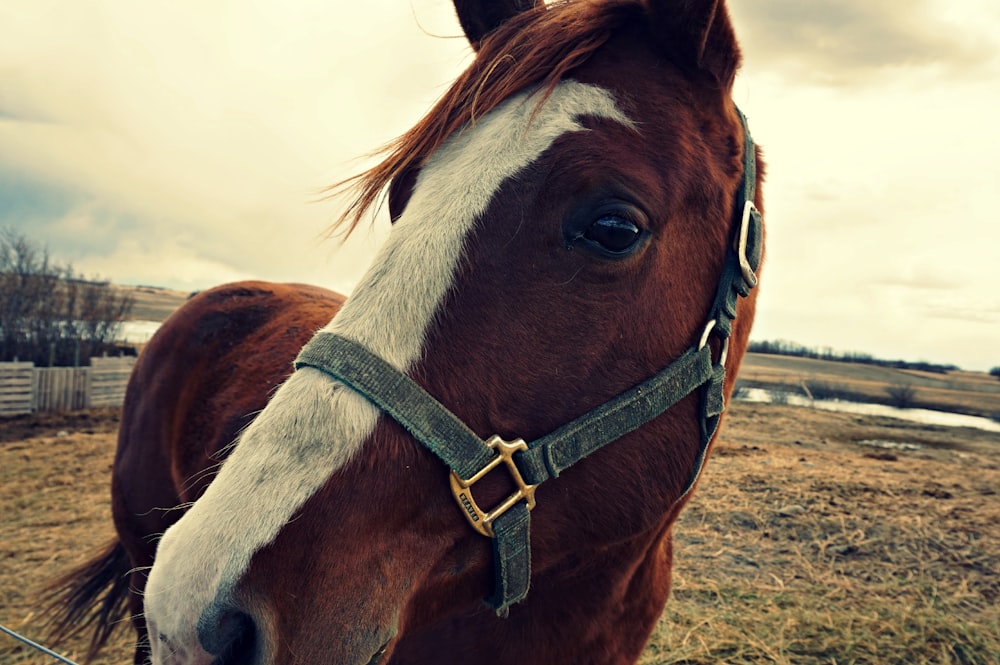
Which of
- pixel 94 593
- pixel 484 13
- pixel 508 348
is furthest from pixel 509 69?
pixel 94 593

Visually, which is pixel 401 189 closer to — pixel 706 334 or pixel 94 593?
pixel 706 334

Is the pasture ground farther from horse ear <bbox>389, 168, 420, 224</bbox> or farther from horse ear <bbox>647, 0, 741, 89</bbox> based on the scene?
horse ear <bbox>647, 0, 741, 89</bbox>

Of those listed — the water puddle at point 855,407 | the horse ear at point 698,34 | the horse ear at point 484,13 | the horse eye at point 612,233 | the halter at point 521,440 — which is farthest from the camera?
the water puddle at point 855,407

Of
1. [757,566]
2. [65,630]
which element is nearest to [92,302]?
[65,630]

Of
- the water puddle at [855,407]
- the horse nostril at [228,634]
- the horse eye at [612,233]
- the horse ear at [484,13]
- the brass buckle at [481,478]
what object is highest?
the horse ear at [484,13]

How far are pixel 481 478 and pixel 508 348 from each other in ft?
0.92

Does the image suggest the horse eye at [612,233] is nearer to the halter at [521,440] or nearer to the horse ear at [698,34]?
the halter at [521,440]

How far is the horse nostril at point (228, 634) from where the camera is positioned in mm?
982

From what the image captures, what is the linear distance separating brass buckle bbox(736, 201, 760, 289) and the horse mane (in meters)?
0.57

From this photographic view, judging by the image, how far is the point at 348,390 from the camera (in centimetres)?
111

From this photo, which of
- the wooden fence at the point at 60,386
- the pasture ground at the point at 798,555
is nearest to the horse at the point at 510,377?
the pasture ground at the point at 798,555

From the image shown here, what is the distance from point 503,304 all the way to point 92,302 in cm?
2406

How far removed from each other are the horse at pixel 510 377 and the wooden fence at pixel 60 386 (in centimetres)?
1776

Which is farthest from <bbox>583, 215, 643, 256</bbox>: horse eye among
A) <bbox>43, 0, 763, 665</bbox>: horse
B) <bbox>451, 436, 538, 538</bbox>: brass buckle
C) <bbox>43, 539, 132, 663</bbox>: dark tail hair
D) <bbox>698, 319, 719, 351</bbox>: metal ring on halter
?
<bbox>43, 539, 132, 663</bbox>: dark tail hair
